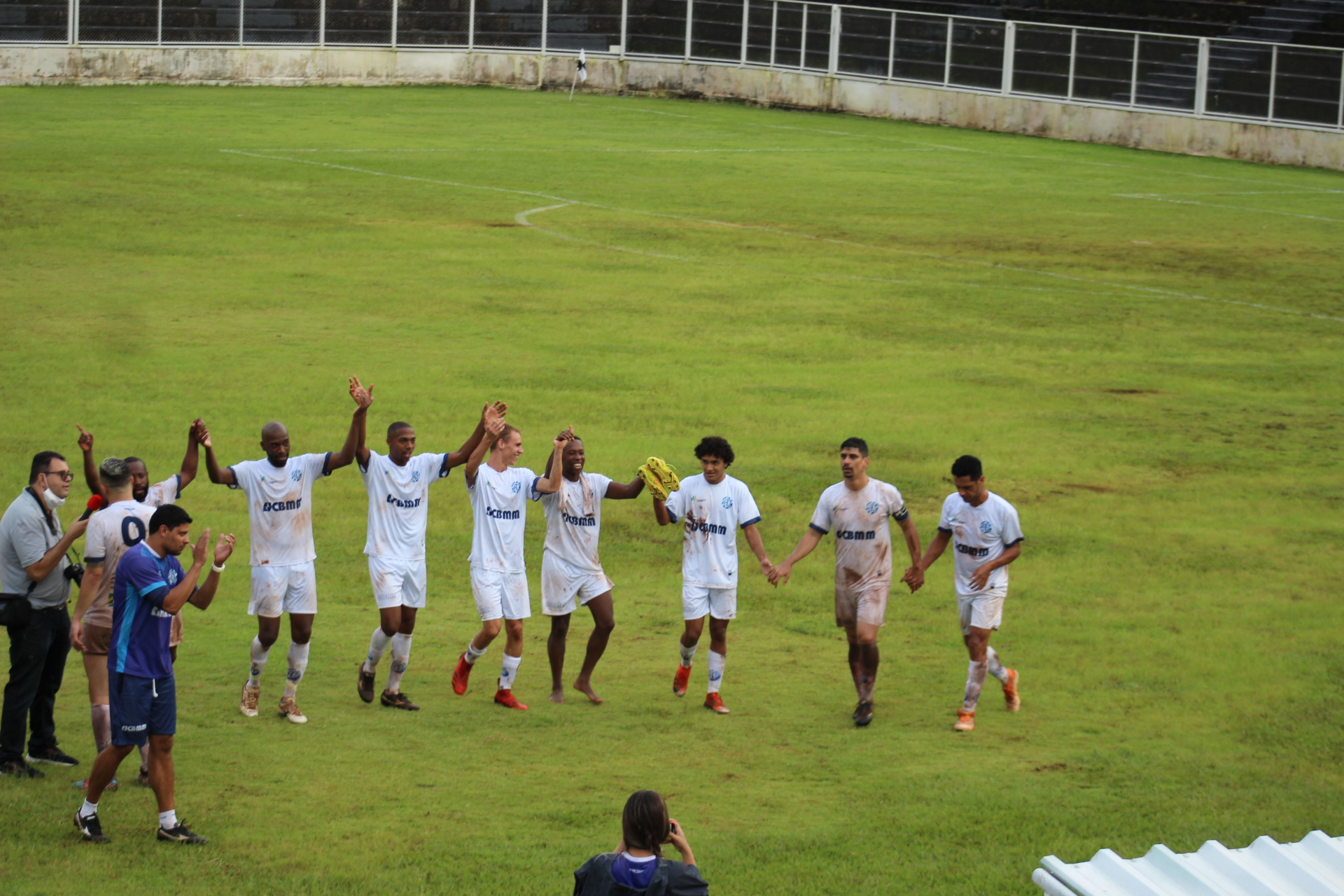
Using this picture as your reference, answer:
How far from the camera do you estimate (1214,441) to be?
20266 mm

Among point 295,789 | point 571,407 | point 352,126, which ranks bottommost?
point 295,789

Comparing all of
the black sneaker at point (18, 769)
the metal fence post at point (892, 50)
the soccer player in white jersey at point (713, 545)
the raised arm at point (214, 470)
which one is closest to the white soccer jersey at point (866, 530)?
the soccer player in white jersey at point (713, 545)

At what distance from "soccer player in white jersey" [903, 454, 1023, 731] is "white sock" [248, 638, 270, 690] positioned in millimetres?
5064

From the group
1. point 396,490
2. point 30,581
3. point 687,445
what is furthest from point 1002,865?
point 687,445

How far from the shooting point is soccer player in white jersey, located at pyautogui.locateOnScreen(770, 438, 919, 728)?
468 inches

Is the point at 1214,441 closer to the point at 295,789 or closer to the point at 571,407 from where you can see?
the point at 571,407

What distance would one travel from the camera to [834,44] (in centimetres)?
4950

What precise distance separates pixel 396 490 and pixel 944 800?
484cm

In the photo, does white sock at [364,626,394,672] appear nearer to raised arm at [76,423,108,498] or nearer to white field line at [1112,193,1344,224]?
raised arm at [76,423,108,498]

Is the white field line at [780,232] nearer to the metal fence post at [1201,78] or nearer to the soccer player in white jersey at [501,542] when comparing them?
the metal fence post at [1201,78]

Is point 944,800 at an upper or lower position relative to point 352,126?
lower

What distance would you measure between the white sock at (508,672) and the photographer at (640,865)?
546 centimetres

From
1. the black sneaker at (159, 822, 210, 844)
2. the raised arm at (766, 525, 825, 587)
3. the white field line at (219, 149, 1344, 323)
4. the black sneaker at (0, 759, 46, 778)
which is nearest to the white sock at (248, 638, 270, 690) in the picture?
the black sneaker at (0, 759, 46, 778)

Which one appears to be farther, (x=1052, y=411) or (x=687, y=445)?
(x=1052, y=411)
